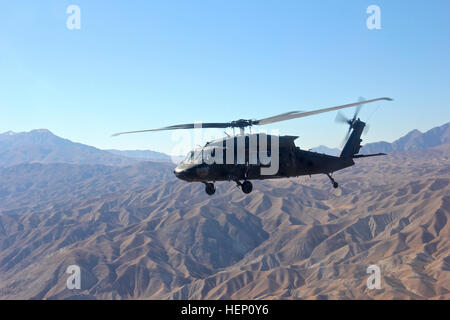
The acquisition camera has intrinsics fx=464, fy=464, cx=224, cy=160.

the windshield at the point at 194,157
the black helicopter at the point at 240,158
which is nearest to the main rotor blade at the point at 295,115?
the black helicopter at the point at 240,158

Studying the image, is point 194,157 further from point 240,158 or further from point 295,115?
point 295,115

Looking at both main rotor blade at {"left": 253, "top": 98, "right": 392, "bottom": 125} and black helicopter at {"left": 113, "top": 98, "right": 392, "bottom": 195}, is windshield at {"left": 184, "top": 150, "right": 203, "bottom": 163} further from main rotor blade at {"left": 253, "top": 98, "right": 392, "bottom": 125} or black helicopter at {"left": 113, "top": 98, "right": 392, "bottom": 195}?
main rotor blade at {"left": 253, "top": 98, "right": 392, "bottom": 125}

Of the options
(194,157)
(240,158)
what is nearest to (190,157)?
(194,157)

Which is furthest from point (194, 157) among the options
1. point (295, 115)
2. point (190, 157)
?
point (295, 115)

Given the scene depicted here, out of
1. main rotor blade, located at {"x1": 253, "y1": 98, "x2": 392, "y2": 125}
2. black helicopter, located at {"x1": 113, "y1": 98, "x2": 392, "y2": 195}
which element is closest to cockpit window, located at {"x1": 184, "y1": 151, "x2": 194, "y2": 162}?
black helicopter, located at {"x1": 113, "y1": 98, "x2": 392, "y2": 195}

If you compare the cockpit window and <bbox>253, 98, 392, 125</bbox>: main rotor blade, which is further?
the cockpit window

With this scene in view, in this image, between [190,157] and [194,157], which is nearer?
[194,157]

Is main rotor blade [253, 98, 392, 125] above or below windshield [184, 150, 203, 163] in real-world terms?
above

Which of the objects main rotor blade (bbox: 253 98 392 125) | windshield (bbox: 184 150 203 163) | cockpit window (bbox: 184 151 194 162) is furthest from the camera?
cockpit window (bbox: 184 151 194 162)

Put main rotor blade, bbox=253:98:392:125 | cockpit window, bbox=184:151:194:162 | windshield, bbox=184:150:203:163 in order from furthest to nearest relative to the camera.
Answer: cockpit window, bbox=184:151:194:162
windshield, bbox=184:150:203:163
main rotor blade, bbox=253:98:392:125

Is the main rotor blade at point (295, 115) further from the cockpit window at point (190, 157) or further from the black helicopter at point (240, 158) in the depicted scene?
the cockpit window at point (190, 157)

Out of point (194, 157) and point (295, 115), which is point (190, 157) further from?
point (295, 115)
